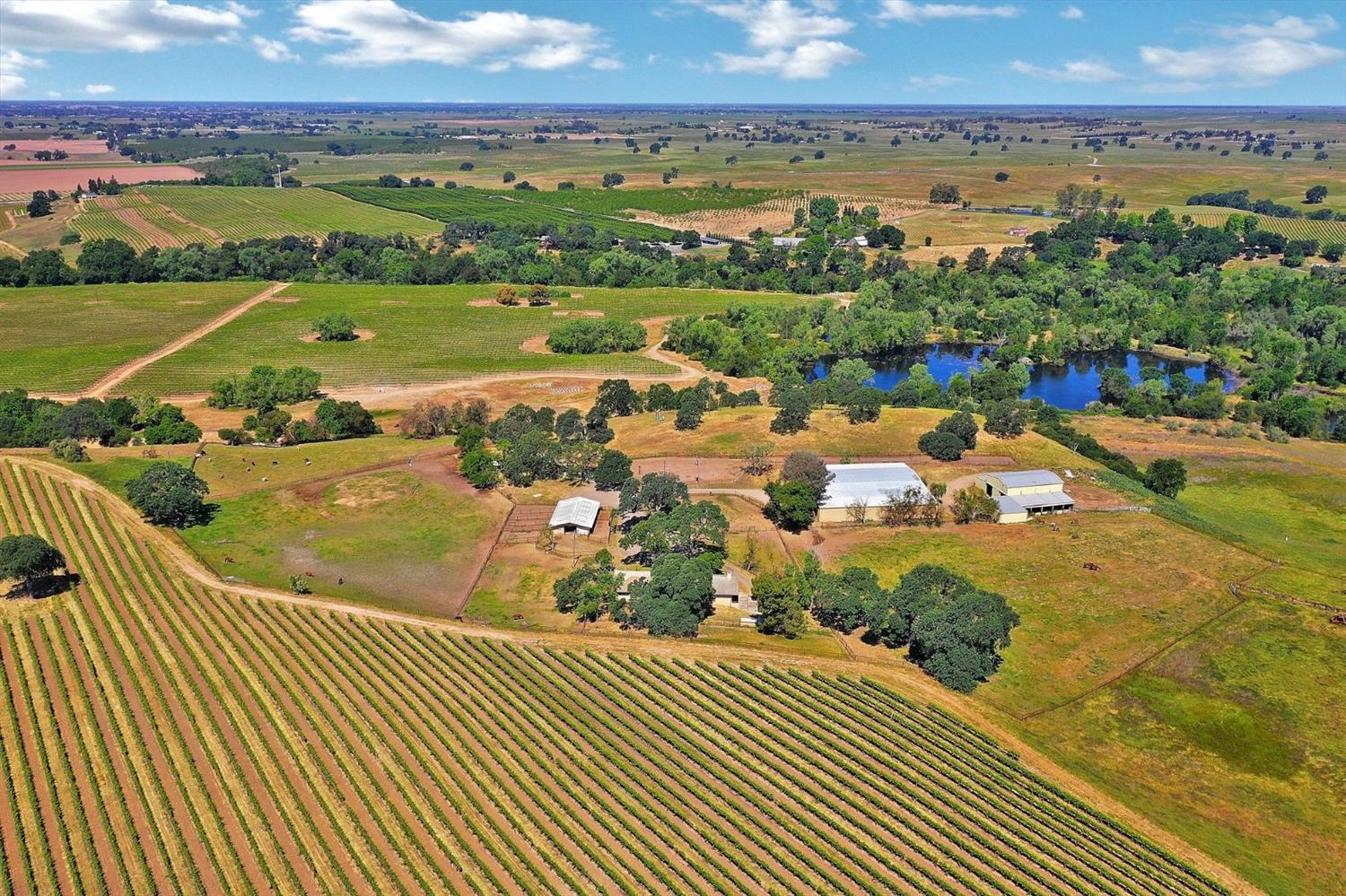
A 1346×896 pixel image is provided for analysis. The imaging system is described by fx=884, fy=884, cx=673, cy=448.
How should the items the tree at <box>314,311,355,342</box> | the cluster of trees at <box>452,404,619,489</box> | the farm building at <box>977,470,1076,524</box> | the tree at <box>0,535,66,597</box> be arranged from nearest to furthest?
1. the tree at <box>0,535,66,597</box>
2. the farm building at <box>977,470,1076,524</box>
3. the cluster of trees at <box>452,404,619,489</box>
4. the tree at <box>314,311,355,342</box>

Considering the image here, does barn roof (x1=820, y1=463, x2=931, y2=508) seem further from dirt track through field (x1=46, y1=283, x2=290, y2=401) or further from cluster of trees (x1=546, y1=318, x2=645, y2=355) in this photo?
dirt track through field (x1=46, y1=283, x2=290, y2=401)

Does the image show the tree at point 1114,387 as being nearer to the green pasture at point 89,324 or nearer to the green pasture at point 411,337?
the green pasture at point 411,337

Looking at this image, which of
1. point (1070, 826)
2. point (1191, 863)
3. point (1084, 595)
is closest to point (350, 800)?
point (1070, 826)

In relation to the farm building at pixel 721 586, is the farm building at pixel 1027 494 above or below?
above

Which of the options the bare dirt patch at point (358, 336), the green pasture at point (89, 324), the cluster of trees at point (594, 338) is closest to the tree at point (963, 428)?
the cluster of trees at point (594, 338)

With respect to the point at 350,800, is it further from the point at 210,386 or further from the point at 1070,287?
the point at 1070,287

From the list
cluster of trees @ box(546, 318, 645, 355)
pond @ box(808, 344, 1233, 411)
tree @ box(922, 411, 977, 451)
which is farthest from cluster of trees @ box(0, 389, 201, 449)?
pond @ box(808, 344, 1233, 411)
